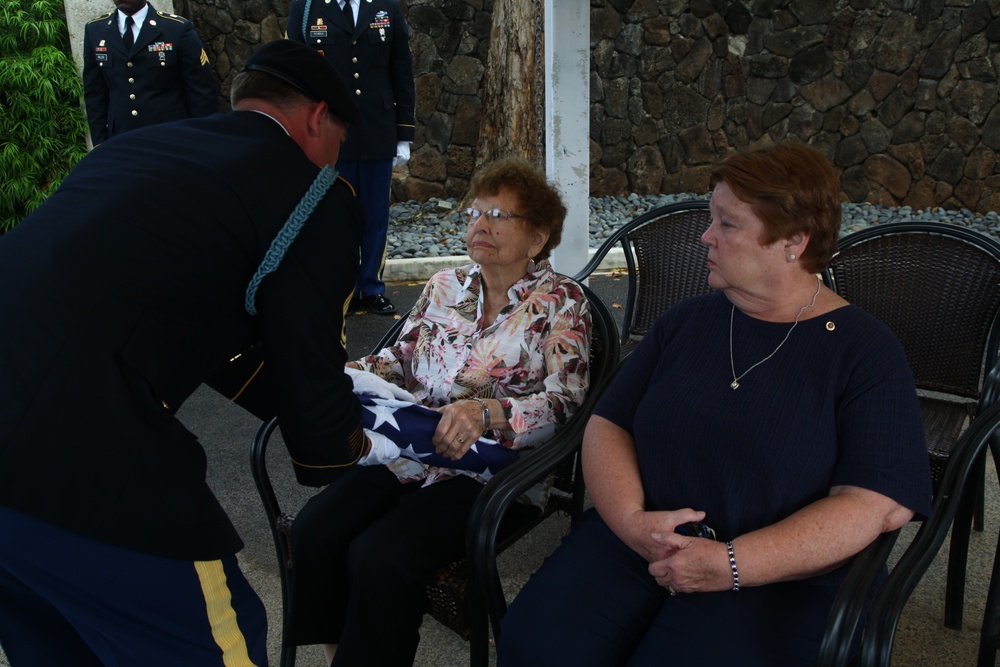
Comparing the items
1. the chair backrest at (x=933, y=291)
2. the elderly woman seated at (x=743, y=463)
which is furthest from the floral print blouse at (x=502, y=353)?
the chair backrest at (x=933, y=291)

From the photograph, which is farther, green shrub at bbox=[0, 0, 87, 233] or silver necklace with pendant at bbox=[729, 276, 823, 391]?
green shrub at bbox=[0, 0, 87, 233]

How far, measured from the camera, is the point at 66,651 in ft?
5.06

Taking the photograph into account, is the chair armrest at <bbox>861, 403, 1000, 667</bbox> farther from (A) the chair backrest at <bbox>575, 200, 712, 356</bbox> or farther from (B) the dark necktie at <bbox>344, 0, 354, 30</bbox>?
(B) the dark necktie at <bbox>344, 0, 354, 30</bbox>

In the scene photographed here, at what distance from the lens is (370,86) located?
5371 millimetres

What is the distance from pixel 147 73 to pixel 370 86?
1.47 metres

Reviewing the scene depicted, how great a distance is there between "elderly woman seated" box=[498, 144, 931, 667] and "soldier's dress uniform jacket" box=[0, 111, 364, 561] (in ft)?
2.10

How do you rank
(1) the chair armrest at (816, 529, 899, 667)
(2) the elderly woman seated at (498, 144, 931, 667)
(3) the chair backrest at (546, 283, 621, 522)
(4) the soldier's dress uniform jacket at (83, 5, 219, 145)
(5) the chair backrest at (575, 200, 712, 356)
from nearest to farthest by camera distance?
(1) the chair armrest at (816, 529, 899, 667) < (2) the elderly woman seated at (498, 144, 931, 667) < (3) the chair backrest at (546, 283, 621, 522) < (5) the chair backrest at (575, 200, 712, 356) < (4) the soldier's dress uniform jacket at (83, 5, 219, 145)

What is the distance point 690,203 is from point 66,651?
225cm

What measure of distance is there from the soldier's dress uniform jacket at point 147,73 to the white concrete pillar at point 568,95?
2384 millimetres

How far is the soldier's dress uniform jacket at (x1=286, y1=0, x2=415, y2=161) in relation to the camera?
522cm

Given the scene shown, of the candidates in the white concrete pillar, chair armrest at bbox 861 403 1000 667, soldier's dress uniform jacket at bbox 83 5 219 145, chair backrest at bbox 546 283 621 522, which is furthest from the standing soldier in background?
chair armrest at bbox 861 403 1000 667

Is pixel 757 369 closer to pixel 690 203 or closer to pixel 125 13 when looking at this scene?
pixel 690 203

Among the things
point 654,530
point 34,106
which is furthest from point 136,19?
point 654,530

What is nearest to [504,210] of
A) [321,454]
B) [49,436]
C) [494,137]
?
[321,454]
